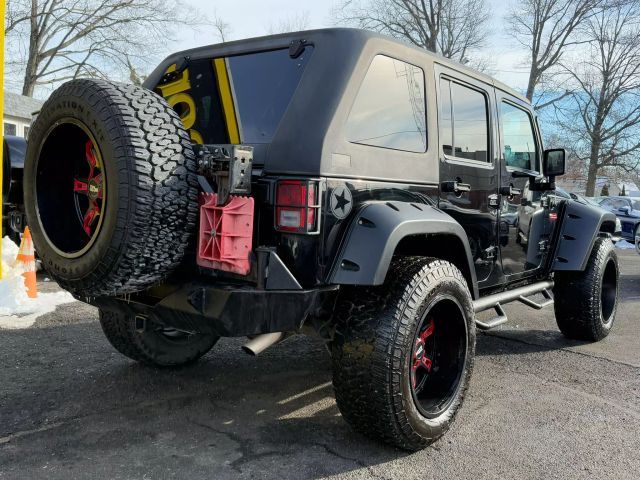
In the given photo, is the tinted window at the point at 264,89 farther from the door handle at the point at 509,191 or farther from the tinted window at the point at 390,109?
the door handle at the point at 509,191

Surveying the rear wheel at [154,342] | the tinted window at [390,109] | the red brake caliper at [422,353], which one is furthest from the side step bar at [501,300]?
the rear wheel at [154,342]

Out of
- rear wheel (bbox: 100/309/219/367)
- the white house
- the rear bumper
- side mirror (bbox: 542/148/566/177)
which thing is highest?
the white house

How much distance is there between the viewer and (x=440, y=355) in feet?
10.4

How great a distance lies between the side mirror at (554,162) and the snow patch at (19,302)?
4.70 meters

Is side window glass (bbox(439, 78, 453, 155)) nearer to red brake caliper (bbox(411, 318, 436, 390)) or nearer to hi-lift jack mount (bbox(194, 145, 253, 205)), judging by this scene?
red brake caliper (bbox(411, 318, 436, 390))

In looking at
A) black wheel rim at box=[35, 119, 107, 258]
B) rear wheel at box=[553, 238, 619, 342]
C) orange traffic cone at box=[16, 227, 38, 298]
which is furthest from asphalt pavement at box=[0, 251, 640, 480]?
orange traffic cone at box=[16, 227, 38, 298]

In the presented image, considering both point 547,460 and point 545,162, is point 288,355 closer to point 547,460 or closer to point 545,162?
point 547,460

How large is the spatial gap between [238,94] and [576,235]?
3194 mm

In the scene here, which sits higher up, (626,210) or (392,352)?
(626,210)

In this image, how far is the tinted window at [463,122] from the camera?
3.36 meters

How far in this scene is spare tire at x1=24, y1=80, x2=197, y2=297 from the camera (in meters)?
2.27

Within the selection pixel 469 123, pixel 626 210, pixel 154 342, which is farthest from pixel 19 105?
pixel 469 123

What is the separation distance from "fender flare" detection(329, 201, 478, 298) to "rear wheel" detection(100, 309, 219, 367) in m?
1.38

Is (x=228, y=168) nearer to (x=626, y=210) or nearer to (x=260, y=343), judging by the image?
(x=260, y=343)
